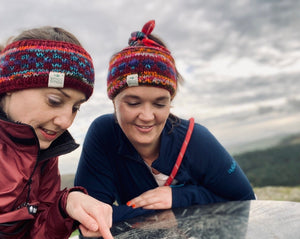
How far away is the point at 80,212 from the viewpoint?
1.35 metres

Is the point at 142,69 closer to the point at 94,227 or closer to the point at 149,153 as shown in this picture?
the point at 149,153

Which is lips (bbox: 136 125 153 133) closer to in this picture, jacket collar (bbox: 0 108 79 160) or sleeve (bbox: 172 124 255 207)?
sleeve (bbox: 172 124 255 207)

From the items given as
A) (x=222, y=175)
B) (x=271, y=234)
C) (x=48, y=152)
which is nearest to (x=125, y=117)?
(x=48, y=152)

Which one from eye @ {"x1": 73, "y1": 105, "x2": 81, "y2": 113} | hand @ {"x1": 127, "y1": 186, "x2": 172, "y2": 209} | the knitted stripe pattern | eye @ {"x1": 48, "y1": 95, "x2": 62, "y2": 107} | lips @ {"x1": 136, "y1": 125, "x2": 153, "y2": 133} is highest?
the knitted stripe pattern

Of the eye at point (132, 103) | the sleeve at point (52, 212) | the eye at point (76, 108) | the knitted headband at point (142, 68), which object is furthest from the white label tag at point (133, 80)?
the sleeve at point (52, 212)

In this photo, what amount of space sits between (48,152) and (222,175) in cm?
130

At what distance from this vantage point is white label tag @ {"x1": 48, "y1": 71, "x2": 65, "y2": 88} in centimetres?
163

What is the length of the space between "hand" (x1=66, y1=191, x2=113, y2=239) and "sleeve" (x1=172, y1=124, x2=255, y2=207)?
3.13ft

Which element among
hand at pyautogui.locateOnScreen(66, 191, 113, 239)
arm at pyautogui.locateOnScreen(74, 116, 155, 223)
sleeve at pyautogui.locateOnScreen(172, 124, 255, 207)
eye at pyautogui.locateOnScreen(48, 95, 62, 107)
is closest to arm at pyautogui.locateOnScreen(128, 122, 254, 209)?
sleeve at pyautogui.locateOnScreen(172, 124, 255, 207)

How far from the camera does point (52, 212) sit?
1627mm

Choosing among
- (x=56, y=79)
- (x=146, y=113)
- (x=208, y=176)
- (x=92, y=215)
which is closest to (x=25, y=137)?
(x=56, y=79)

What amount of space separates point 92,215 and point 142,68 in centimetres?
113

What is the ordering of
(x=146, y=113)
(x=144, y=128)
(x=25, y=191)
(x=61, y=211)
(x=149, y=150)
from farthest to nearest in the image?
(x=149, y=150) < (x=144, y=128) < (x=146, y=113) < (x=25, y=191) < (x=61, y=211)

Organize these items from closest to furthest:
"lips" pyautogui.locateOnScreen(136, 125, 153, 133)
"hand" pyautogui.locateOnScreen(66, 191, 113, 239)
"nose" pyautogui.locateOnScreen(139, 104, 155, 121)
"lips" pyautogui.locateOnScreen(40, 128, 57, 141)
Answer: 1. "hand" pyautogui.locateOnScreen(66, 191, 113, 239)
2. "lips" pyautogui.locateOnScreen(40, 128, 57, 141)
3. "nose" pyautogui.locateOnScreen(139, 104, 155, 121)
4. "lips" pyautogui.locateOnScreen(136, 125, 153, 133)
